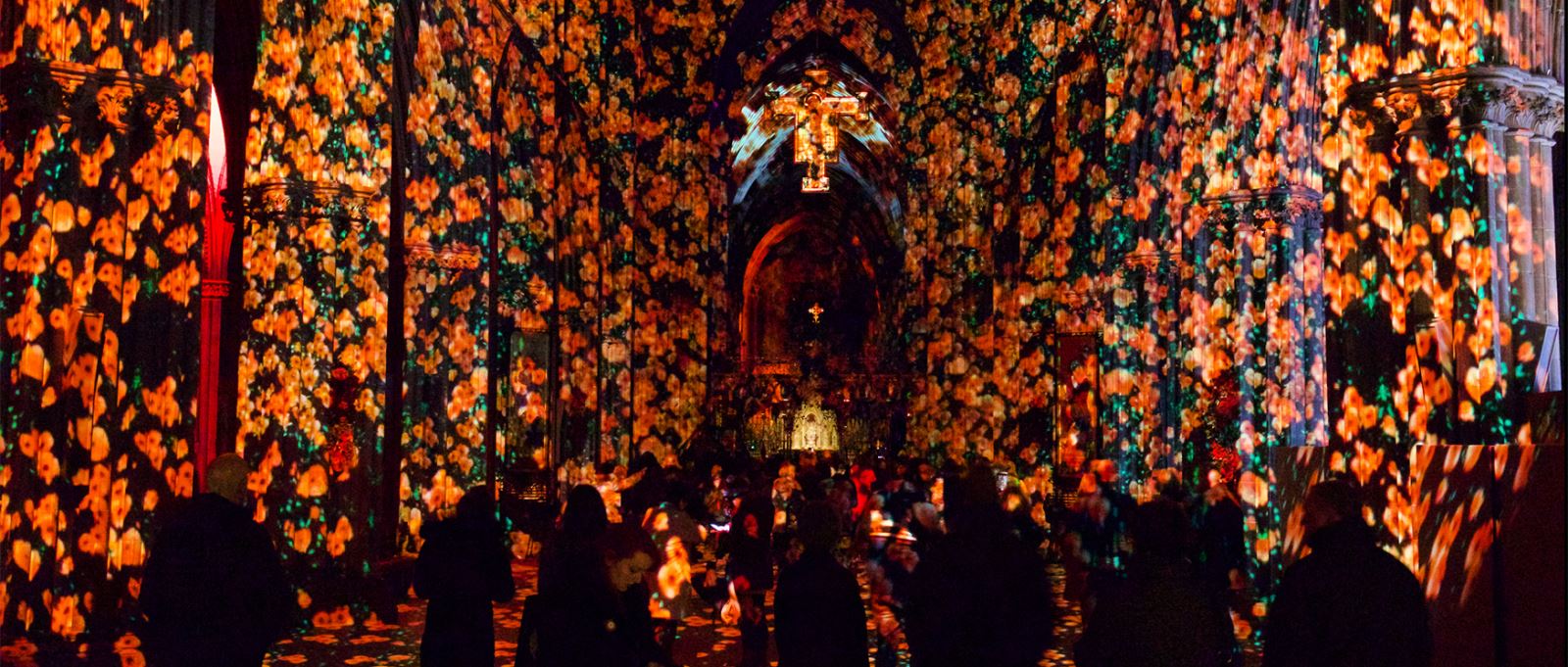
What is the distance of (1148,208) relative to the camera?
18453 millimetres

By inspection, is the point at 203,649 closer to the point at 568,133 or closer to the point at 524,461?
the point at 524,461

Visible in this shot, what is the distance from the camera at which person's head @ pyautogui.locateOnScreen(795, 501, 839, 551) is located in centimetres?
572

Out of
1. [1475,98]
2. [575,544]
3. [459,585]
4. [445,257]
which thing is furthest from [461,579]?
[445,257]

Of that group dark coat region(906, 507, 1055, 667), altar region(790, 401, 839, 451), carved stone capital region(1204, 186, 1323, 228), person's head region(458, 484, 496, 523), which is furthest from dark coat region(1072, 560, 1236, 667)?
altar region(790, 401, 839, 451)

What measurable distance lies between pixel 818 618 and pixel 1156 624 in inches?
55.6

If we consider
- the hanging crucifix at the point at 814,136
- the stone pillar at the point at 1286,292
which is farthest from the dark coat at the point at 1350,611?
the hanging crucifix at the point at 814,136

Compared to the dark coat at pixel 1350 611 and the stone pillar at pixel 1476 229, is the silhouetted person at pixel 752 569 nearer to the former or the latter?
the stone pillar at pixel 1476 229

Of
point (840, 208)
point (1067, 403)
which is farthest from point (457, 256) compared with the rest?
point (840, 208)

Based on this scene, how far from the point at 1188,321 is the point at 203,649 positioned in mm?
12810

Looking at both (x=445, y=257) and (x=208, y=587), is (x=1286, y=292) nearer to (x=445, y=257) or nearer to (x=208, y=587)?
(x=445, y=257)

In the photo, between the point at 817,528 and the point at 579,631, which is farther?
the point at 817,528

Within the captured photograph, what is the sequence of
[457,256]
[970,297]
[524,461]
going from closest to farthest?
[457,256], [524,461], [970,297]

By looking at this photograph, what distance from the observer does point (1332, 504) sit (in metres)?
4.73

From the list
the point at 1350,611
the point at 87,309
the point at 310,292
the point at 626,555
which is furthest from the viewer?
the point at 310,292
